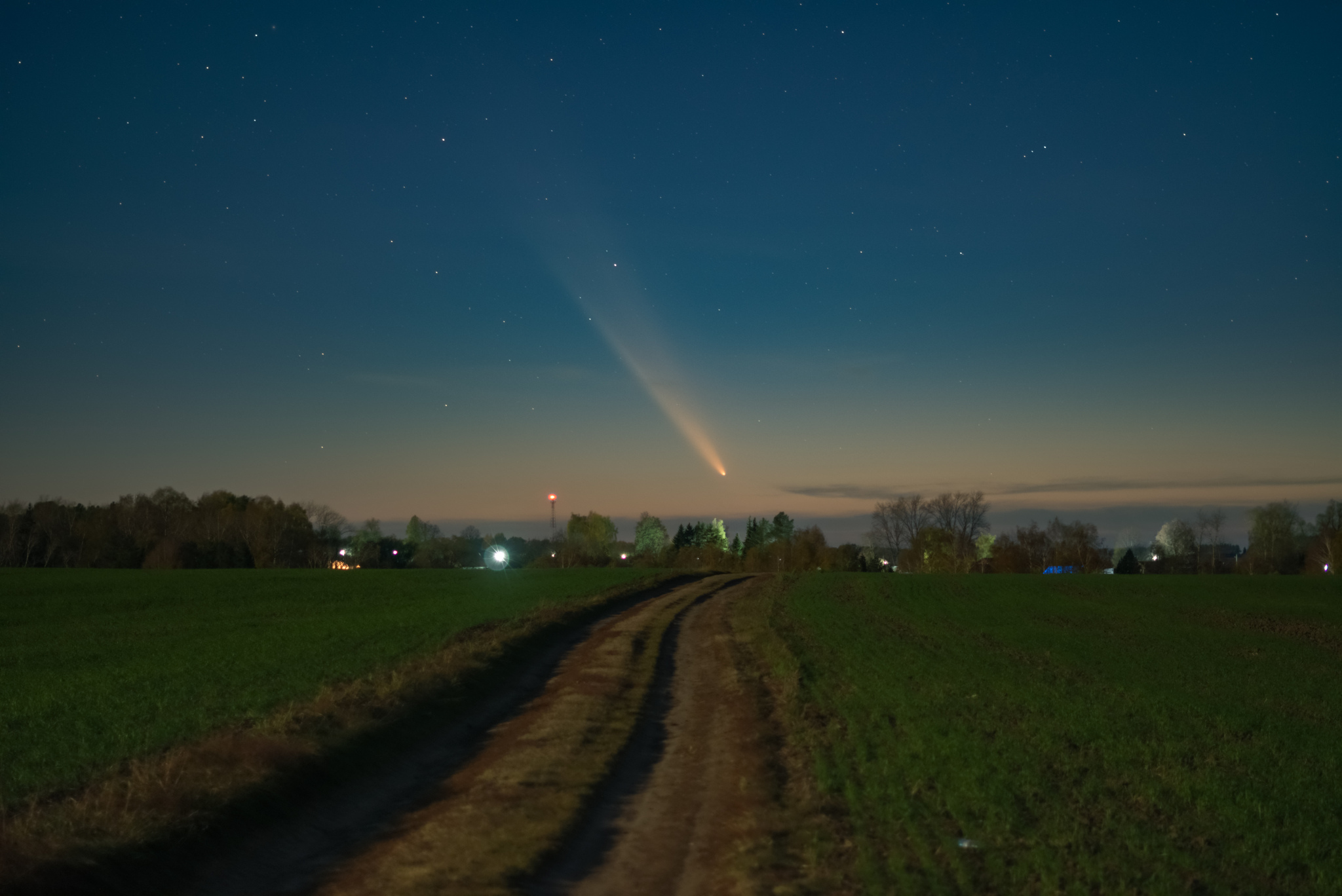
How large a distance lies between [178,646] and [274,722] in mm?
18651

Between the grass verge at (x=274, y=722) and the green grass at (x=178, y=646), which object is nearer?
the grass verge at (x=274, y=722)

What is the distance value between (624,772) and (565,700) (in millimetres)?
6219

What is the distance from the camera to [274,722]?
14438 millimetres

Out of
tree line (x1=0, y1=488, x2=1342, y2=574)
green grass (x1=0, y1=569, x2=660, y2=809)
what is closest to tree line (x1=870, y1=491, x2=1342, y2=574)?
tree line (x1=0, y1=488, x2=1342, y2=574)

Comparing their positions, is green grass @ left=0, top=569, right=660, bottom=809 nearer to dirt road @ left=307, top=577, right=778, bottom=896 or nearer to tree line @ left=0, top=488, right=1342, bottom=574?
dirt road @ left=307, top=577, right=778, bottom=896

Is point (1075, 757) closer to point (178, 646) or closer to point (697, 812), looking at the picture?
point (697, 812)

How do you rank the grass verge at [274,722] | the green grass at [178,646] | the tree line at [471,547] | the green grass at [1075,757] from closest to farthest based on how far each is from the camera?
1. the green grass at [1075,757]
2. the grass verge at [274,722]
3. the green grass at [178,646]
4. the tree line at [471,547]

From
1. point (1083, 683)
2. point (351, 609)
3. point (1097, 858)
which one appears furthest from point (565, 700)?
point (351, 609)

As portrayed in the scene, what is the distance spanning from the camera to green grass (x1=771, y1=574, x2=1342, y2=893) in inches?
368

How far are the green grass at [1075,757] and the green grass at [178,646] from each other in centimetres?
1027

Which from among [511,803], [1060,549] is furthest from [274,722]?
[1060,549]

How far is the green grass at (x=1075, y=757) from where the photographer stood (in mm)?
9352

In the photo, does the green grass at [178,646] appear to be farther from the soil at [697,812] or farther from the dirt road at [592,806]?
the soil at [697,812]

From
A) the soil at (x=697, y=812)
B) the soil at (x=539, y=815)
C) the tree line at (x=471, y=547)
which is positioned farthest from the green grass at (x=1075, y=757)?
the tree line at (x=471, y=547)
